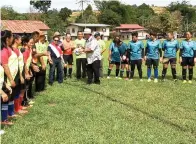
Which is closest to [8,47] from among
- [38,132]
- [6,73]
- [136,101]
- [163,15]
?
[6,73]

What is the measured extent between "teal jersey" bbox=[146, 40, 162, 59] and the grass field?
165cm

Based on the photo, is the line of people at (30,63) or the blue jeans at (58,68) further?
the blue jeans at (58,68)

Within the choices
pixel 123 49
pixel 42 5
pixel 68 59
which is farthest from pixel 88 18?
pixel 123 49

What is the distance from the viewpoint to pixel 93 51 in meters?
12.2

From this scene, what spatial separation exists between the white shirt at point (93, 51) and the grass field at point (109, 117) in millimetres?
1007

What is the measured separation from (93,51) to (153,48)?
93.5 inches

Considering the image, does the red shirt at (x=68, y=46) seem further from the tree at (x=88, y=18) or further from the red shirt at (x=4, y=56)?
the tree at (x=88, y=18)

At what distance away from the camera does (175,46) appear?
13.0 metres

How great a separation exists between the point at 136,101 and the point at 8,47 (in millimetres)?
4091

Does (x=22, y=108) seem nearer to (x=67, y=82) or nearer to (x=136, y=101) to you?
(x=136, y=101)

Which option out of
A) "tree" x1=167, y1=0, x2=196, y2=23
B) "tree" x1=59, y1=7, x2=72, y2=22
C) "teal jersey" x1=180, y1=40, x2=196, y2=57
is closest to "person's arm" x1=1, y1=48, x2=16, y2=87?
"teal jersey" x1=180, y1=40, x2=196, y2=57

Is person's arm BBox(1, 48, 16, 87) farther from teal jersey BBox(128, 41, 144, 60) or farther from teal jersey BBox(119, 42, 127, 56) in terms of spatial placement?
teal jersey BBox(119, 42, 127, 56)

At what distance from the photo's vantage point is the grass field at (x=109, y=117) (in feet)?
21.2

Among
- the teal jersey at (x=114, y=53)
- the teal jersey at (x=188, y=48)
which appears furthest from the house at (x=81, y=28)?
the teal jersey at (x=188, y=48)
